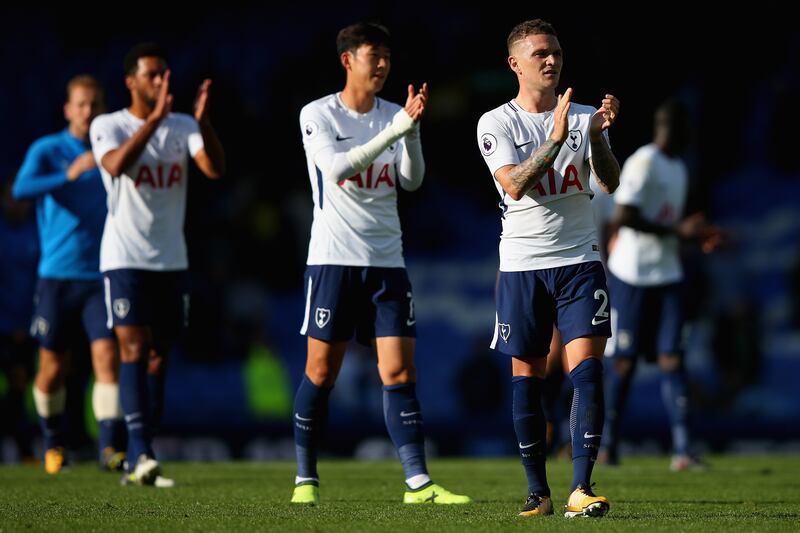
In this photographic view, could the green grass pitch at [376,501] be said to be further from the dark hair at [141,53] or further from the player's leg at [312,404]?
the dark hair at [141,53]

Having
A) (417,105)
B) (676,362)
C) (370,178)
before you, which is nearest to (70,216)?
(370,178)

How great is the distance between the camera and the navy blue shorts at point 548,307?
6.43m

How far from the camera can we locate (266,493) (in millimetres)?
7996

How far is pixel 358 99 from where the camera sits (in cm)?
741

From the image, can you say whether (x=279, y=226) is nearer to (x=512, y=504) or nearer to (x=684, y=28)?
(x=684, y=28)

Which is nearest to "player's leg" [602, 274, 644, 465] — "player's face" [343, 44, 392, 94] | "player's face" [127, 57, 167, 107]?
"player's face" [343, 44, 392, 94]

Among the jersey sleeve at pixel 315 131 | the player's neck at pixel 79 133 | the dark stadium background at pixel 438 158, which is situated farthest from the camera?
the dark stadium background at pixel 438 158

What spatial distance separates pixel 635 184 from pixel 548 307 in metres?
4.05

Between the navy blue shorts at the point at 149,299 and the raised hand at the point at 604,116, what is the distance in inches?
137

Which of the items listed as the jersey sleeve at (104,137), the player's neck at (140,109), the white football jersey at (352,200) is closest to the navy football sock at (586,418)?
the white football jersey at (352,200)

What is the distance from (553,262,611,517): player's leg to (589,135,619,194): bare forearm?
41 cm

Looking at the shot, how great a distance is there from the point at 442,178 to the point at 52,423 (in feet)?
33.4

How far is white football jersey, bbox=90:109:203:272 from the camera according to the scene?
8.61 meters

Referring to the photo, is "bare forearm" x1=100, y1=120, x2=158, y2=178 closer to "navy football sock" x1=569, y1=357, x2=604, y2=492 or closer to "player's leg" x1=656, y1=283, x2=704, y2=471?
"navy football sock" x1=569, y1=357, x2=604, y2=492
